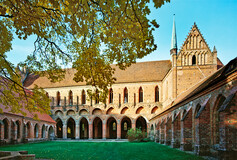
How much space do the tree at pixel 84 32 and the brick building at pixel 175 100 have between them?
3.69 feet

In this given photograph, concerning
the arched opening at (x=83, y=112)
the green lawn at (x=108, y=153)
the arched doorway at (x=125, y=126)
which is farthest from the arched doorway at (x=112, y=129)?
the green lawn at (x=108, y=153)

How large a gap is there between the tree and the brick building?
3.69ft

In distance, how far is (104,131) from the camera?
3938cm

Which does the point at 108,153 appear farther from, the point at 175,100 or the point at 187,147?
the point at 175,100

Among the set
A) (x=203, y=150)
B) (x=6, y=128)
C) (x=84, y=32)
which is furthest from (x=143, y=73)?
(x=84, y=32)

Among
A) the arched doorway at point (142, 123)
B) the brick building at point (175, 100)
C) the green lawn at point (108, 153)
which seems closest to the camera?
the brick building at point (175, 100)

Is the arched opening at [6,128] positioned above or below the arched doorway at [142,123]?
above

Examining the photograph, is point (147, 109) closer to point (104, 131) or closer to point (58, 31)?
point (104, 131)

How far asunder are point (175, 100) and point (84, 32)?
75.5 feet

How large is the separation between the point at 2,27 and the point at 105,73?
364 cm

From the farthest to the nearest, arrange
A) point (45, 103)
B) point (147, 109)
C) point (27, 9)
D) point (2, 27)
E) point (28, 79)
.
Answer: point (28, 79) < point (147, 109) < point (45, 103) < point (2, 27) < point (27, 9)

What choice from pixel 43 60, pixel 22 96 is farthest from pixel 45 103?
pixel 43 60

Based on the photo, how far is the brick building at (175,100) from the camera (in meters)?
11.5

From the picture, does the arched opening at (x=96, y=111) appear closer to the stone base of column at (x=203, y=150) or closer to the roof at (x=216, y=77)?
the roof at (x=216, y=77)
